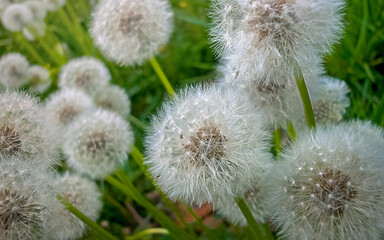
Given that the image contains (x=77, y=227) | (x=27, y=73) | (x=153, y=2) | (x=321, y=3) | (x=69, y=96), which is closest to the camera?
(x=321, y=3)

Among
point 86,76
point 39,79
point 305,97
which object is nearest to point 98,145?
point 86,76

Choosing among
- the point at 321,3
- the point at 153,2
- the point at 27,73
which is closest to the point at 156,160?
the point at 321,3

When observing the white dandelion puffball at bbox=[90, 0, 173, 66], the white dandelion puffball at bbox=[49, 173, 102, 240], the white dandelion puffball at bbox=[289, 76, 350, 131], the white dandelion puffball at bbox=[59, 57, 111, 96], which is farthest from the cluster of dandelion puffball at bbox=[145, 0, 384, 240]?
the white dandelion puffball at bbox=[59, 57, 111, 96]

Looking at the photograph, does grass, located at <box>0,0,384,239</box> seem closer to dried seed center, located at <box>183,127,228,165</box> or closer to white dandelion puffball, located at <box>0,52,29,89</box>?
white dandelion puffball, located at <box>0,52,29,89</box>

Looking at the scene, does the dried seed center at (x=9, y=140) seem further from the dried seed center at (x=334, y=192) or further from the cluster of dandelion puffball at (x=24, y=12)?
the cluster of dandelion puffball at (x=24, y=12)

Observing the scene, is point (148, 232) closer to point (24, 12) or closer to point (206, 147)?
point (206, 147)

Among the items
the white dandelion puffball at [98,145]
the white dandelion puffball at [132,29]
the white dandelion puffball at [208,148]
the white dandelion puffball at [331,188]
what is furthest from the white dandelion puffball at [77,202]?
the white dandelion puffball at [331,188]

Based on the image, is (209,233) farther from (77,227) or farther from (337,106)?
(337,106)
